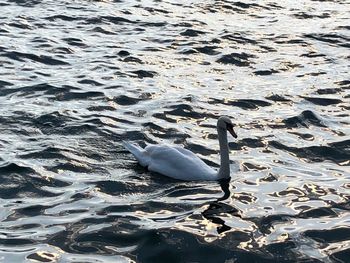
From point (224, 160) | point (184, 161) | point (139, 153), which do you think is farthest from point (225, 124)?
point (139, 153)

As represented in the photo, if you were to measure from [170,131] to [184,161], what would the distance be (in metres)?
2.42

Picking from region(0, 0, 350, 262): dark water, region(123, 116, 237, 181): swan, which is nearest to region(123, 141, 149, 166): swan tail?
region(123, 116, 237, 181): swan

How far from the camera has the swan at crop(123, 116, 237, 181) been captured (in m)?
14.1

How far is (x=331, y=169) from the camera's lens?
14.5 metres

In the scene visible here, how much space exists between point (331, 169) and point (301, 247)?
340cm

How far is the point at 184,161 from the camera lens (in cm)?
1421

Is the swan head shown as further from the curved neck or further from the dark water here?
the dark water

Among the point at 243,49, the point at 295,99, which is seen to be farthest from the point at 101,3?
the point at 295,99

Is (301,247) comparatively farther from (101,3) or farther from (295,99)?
(101,3)

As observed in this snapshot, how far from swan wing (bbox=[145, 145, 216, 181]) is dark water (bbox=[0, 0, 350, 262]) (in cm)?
22

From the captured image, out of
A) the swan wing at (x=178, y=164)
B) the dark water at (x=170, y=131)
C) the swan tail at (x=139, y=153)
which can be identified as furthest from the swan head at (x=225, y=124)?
the swan tail at (x=139, y=153)

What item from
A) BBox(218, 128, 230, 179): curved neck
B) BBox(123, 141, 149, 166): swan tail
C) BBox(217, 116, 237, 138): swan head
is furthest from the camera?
BBox(123, 141, 149, 166): swan tail

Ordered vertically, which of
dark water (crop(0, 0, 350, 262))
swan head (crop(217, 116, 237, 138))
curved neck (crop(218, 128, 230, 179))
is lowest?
dark water (crop(0, 0, 350, 262))

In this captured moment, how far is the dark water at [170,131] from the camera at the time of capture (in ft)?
38.3
